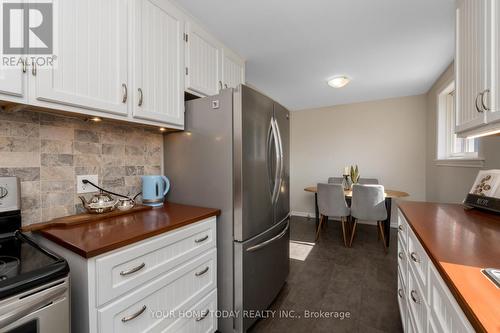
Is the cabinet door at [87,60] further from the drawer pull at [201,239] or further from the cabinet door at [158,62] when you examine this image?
the drawer pull at [201,239]

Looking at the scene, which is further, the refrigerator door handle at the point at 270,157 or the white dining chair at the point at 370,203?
the white dining chair at the point at 370,203

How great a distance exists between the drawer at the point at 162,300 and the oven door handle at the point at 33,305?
203 mm

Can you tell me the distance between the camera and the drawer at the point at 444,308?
1.83ft

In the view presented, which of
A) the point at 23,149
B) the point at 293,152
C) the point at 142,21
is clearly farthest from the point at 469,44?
the point at 293,152

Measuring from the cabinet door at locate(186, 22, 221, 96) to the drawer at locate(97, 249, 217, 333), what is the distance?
130 cm

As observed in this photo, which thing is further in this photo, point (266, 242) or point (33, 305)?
point (266, 242)

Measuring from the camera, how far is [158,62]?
4.74 ft

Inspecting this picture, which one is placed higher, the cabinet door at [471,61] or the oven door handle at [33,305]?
the cabinet door at [471,61]

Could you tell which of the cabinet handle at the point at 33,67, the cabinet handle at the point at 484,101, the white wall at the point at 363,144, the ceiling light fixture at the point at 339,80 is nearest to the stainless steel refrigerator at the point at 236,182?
the cabinet handle at the point at 33,67

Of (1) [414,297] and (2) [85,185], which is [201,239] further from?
(1) [414,297]

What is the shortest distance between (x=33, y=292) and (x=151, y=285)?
17.9 inches

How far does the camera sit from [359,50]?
7.27 feet

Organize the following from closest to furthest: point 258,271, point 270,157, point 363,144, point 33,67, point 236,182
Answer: point 33,67
point 236,182
point 258,271
point 270,157
point 363,144

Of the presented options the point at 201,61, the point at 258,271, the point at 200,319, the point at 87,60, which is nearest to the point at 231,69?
the point at 201,61
